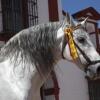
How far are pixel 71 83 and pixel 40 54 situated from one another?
9.51 meters

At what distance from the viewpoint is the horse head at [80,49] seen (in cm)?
474

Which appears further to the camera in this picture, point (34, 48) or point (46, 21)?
point (46, 21)

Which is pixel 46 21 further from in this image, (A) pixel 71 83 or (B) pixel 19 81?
(B) pixel 19 81

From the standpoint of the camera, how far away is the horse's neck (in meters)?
4.48

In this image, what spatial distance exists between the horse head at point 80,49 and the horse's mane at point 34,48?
13 cm

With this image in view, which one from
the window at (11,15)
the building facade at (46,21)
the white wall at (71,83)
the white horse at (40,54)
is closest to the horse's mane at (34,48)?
the white horse at (40,54)

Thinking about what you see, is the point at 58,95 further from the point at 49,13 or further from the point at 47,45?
the point at 47,45

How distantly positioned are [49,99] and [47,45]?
7.94m

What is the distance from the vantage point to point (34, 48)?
4.72m

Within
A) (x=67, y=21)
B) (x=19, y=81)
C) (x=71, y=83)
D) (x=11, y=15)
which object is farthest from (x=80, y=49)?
(x=71, y=83)

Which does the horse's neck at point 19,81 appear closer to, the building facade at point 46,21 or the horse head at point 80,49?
the horse head at point 80,49

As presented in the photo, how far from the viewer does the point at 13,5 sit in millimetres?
12508

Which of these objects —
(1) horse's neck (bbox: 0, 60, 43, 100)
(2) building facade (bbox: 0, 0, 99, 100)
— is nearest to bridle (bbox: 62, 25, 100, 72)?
(1) horse's neck (bbox: 0, 60, 43, 100)

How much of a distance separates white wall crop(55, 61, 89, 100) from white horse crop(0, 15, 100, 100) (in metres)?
8.62
